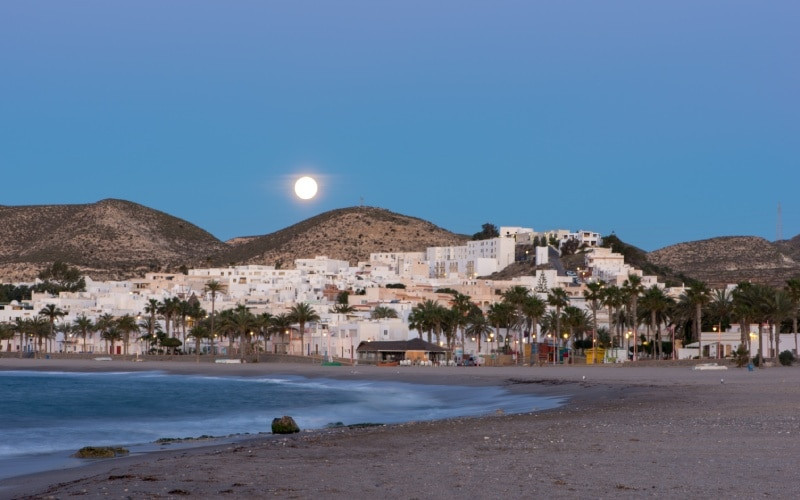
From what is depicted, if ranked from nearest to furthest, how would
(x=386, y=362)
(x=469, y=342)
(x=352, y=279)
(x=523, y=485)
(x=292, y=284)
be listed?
(x=523, y=485), (x=386, y=362), (x=469, y=342), (x=292, y=284), (x=352, y=279)

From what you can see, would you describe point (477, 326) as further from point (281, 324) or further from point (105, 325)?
point (105, 325)

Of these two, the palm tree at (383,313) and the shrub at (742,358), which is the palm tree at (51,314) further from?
the shrub at (742,358)

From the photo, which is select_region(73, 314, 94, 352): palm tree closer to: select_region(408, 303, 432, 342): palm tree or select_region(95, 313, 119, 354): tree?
select_region(95, 313, 119, 354): tree

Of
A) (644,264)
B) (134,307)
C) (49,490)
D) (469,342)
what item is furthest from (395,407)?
(644,264)

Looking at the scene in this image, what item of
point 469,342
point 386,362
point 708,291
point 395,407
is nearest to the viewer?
point 395,407

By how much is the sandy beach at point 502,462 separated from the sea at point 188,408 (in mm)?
4807

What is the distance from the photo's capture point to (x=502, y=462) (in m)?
15.4

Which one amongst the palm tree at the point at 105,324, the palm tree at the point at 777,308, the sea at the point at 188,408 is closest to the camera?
the sea at the point at 188,408

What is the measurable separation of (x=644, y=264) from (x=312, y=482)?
179132 mm

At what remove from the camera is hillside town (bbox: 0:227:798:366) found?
9056 cm

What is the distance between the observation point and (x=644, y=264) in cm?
18750

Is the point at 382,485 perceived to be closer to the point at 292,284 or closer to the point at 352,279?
the point at 292,284

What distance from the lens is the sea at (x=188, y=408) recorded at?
98.0 feet

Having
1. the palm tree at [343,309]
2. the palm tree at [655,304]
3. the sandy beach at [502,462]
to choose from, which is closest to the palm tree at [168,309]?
the palm tree at [343,309]
